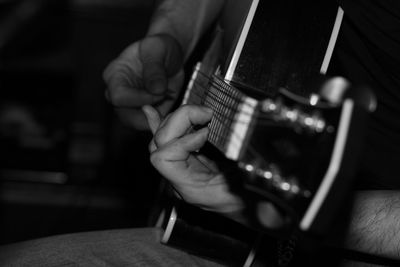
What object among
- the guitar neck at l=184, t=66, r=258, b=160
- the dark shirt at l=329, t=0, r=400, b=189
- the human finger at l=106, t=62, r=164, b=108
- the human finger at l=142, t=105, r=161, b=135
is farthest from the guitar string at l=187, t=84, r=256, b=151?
the human finger at l=106, t=62, r=164, b=108

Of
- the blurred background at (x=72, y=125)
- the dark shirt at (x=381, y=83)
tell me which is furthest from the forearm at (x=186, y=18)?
the blurred background at (x=72, y=125)

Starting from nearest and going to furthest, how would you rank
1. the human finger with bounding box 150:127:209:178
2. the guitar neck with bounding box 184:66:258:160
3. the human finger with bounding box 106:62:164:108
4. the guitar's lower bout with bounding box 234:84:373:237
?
the guitar's lower bout with bounding box 234:84:373:237 < the guitar neck with bounding box 184:66:258:160 < the human finger with bounding box 150:127:209:178 < the human finger with bounding box 106:62:164:108

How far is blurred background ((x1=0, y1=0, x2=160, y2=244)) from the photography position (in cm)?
229

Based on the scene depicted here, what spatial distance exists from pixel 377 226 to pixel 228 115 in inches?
10.5

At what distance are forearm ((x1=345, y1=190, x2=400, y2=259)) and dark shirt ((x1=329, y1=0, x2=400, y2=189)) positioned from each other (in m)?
0.11

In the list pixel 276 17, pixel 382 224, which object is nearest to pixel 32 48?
pixel 276 17

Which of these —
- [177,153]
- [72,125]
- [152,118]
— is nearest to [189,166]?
[177,153]

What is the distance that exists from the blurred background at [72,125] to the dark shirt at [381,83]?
1373 millimetres

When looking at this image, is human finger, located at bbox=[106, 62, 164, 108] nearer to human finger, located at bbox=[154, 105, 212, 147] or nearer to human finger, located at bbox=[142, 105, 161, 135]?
human finger, located at bbox=[142, 105, 161, 135]

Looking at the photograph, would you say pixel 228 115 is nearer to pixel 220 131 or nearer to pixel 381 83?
pixel 220 131

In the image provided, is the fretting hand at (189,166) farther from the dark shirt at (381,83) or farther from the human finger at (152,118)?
the dark shirt at (381,83)

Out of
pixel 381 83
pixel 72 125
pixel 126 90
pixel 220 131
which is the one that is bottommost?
pixel 72 125

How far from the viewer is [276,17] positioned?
3.48 ft

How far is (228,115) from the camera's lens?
811 millimetres
